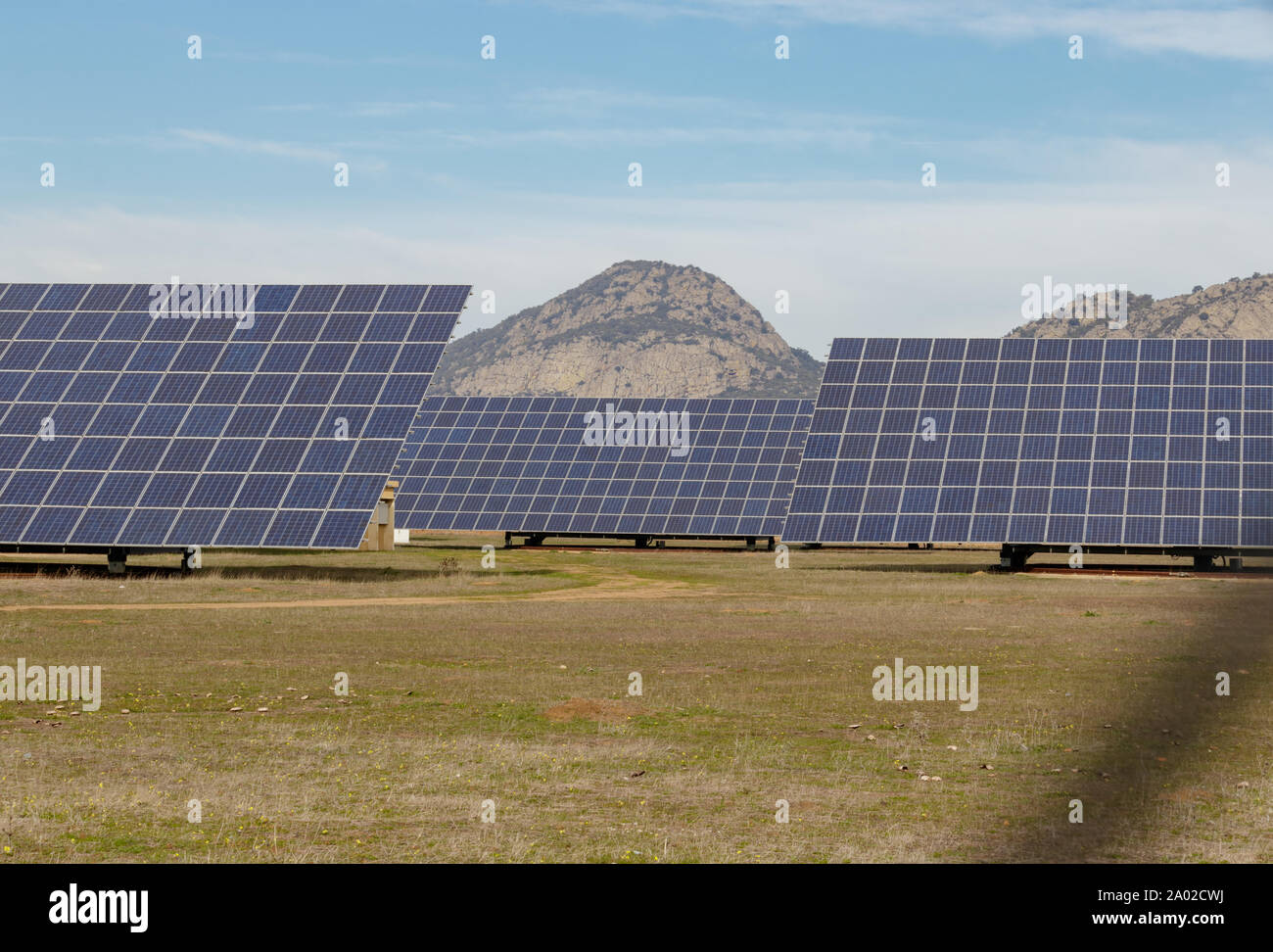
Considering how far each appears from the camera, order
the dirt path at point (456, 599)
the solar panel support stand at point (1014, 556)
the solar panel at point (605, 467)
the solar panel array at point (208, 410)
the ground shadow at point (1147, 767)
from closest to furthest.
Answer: the ground shadow at point (1147, 767)
the dirt path at point (456, 599)
the solar panel array at point (208, 410)
the solar panel support stand at point (1014, 556)
the solar panel at point (605, 467)

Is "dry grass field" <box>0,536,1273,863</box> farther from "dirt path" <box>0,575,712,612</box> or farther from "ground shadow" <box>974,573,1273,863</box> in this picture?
"dirt path" <box>0,575,712,612</box>

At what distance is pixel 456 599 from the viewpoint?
3891cm

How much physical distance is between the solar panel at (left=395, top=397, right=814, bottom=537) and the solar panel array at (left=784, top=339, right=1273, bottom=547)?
12112 millimetres

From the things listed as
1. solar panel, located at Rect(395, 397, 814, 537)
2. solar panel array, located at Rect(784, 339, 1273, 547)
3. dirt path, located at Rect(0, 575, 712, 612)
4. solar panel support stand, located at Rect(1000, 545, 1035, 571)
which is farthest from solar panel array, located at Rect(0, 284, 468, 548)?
solar panel support stand, located at Rect(1000, 545, 1035, 571)

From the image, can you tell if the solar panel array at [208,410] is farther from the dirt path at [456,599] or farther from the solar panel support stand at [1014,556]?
the solar panel support stand at [1014,556]

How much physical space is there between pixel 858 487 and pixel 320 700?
34.8 m

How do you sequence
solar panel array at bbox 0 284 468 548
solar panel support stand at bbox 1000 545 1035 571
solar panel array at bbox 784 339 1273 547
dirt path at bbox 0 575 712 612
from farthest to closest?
solar panel support stand at bbox 1000 545 1035 571 → solar panel array at bbox 784 339 1273 547 → solar panel array at bbox 0 284 468 548 → dirt path at bbox 0 575 712 612

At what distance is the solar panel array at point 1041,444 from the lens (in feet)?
163

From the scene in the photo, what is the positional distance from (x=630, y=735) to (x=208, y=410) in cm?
3382

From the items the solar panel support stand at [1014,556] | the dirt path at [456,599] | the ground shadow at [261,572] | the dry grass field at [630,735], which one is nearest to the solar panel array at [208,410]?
the ground shadow at [261,572]


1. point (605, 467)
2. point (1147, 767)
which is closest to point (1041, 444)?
point (605, 467)

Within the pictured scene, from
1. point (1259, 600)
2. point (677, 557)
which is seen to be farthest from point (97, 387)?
point (1259, 600)

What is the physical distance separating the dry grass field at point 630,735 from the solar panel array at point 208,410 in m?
A: 6.53

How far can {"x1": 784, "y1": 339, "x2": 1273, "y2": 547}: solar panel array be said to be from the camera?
4969cm
